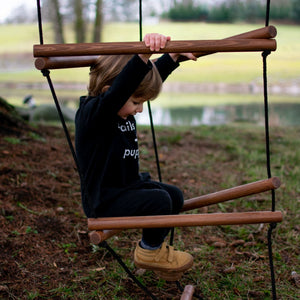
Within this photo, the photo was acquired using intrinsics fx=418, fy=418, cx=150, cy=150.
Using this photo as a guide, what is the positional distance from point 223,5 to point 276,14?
426cm

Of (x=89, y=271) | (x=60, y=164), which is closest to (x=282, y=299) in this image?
(x=89, y=271)

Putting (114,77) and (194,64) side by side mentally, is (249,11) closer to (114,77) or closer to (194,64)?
(194,64)

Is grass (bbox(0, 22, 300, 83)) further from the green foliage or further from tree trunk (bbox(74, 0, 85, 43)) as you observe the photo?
tree trunk (bbox(74, 0, 85, 43))

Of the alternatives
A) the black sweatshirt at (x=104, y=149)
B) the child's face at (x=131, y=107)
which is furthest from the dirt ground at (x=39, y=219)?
the child's face at (x=131, y=107)

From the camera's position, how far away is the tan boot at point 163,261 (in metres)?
2.11

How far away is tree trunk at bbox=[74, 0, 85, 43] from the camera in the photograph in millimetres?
15734

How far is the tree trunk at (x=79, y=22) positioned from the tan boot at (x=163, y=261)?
15.0 m

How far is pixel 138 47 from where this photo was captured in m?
1.65

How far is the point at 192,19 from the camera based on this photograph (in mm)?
34938

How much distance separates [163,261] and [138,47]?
1092 mm

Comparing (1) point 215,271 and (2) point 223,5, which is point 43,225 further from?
(2) point 223,5

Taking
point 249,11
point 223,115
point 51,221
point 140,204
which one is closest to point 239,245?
point 140,204

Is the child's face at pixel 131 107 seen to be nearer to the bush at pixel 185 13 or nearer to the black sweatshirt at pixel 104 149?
the black sweatshirt at pixel 104 149

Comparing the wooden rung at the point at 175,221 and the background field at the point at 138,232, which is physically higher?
the wooden rung at the point at 175,221
